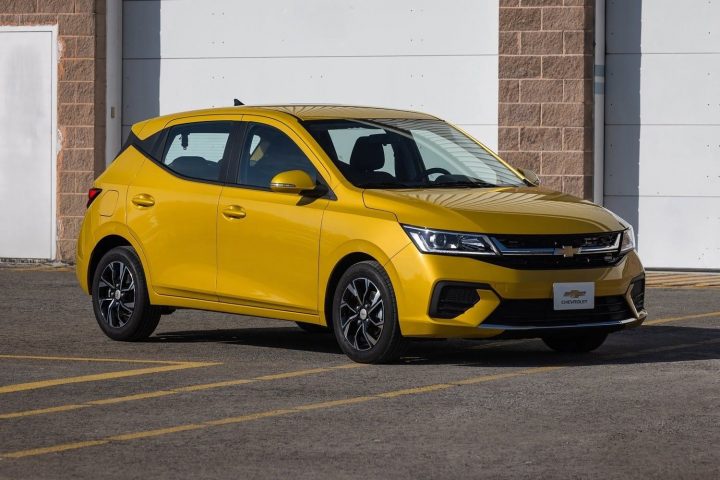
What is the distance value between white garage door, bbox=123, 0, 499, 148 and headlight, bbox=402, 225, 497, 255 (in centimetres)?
823

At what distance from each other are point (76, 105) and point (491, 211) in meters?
9.77

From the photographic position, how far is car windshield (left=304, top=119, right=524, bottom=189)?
10617 millimetres

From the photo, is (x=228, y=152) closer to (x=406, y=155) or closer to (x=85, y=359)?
(x=406, y=155)

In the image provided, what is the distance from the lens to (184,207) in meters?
11.2

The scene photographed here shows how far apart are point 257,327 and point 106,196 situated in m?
1.63

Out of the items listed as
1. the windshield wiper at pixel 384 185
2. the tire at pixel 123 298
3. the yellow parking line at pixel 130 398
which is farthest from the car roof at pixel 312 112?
the yellow parking line at pixel 130 398

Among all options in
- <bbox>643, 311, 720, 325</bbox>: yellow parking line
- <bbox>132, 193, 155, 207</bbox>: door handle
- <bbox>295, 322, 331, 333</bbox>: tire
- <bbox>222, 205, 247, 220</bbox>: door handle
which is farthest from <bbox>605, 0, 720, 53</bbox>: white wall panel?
<bbox>222, 205, 247, 220</bbox>: door handle

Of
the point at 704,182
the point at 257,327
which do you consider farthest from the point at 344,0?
the point at 257,327

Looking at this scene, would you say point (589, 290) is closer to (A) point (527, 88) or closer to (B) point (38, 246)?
(A) point (527, 88)

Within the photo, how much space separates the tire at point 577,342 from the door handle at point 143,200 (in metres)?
2.77

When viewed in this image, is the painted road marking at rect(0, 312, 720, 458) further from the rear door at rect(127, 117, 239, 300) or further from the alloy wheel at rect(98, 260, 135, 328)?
the alloy wheel at rect(98, 260, 135, 328)

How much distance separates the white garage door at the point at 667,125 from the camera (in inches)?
679

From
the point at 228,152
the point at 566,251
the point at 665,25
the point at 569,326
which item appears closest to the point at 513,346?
the point at 569,326

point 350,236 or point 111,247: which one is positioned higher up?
point 350,236
